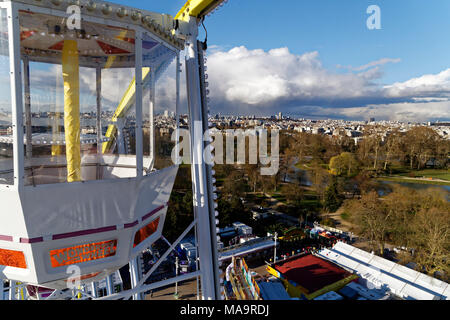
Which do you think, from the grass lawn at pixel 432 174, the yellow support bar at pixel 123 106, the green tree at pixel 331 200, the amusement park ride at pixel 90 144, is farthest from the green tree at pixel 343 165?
the yellow support bar at pixel 123 106

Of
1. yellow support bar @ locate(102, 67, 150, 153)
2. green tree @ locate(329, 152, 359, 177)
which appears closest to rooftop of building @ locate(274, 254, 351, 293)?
yellow support bar @ locate(102, 67, 150, 153)

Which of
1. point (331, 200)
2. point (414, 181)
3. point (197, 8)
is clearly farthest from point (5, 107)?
point (414, 181)

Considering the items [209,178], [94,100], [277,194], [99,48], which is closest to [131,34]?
[99,48]

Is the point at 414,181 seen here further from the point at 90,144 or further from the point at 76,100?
the point at 76,100

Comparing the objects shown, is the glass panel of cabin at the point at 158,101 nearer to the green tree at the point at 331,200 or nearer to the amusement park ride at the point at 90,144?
the amusement park ride at the point at 90,144

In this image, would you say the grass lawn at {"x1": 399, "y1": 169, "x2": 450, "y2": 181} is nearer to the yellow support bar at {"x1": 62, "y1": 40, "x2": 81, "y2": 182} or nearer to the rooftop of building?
the rooftop of building
